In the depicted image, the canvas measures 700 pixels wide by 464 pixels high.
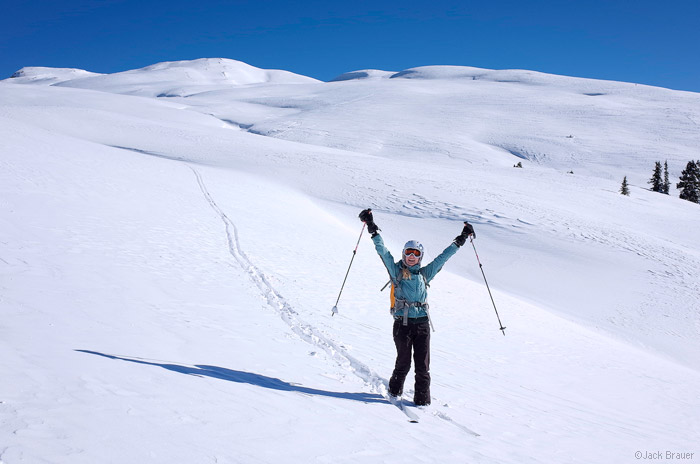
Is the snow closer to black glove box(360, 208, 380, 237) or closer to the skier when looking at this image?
the skier

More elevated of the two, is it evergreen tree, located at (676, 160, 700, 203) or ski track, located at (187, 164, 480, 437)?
evergreen tree, located at (676, 160, 700, 203)

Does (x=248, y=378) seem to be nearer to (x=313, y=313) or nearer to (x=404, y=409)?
(x=404, y=409)

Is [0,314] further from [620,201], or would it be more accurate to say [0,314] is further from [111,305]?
[620,201]

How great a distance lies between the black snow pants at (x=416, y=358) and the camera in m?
5.70

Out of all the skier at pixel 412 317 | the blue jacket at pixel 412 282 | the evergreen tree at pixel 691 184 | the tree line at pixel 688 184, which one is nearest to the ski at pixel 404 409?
the skier at pixel 412 317

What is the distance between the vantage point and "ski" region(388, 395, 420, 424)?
522cm

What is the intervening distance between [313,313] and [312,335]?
1.51 meters

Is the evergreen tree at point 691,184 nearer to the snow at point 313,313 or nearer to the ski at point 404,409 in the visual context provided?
the snow at point 313,313

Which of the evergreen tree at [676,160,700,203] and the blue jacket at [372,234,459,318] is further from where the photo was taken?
the evergreen tree at [676,160,700,203]

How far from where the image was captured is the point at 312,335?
25.4 ft

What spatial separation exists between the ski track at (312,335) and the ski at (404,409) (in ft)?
0.32

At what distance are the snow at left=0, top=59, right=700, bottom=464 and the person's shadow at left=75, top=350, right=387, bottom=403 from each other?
0.04 metres

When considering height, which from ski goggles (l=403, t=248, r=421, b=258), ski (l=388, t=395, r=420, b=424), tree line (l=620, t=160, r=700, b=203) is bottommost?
ski (l=388, t=395, r=420, b=424)

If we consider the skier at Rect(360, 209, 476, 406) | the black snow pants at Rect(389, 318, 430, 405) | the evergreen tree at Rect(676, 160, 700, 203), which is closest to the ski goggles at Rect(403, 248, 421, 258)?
the skier at Rect(360, 209, 476, 406)
